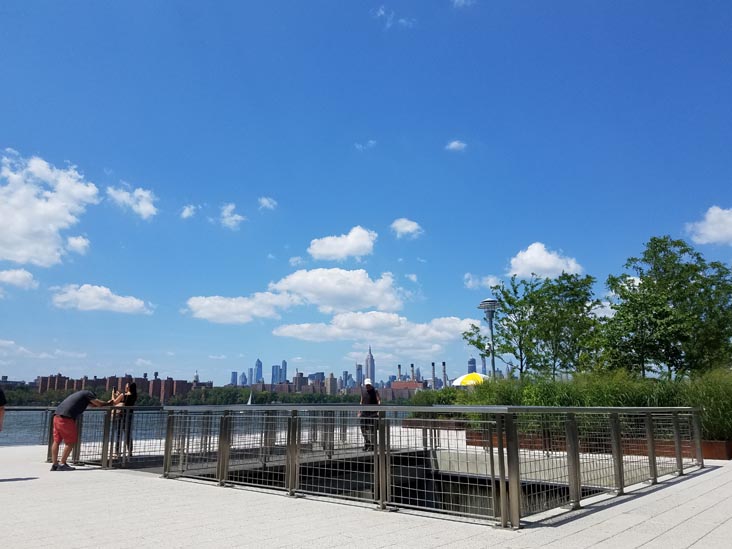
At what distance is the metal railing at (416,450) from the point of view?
19.2 feet

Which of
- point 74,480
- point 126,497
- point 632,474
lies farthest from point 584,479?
point 74,480

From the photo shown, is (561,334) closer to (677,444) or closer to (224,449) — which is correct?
(677,444)

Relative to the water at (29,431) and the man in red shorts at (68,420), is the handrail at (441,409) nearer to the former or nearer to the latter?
the man in red shorts at (68,420)

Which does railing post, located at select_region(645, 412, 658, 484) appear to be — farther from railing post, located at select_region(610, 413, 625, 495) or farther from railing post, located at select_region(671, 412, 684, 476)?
railing post, located at select_region(610, 413, 625, 495)

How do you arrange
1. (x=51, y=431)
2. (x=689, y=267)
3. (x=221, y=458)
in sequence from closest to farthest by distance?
1. (x=221, y=458)
2. (x=51, y=431)
3. (x=689, y=267)

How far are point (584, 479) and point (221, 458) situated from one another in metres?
4.99

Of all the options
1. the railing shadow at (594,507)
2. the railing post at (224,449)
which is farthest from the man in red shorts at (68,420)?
the railing shadow at (594,507)

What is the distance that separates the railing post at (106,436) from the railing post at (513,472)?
24.4 feet

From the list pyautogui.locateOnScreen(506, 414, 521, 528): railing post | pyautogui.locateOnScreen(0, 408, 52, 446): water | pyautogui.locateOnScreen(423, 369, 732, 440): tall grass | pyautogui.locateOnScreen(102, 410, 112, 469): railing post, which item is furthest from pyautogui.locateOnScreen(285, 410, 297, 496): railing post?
pyautogui.locateOnScreen(0, 408, 52, 446): water

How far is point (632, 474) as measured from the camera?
7742 millimetres

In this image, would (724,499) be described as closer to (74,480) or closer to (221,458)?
(221,458)

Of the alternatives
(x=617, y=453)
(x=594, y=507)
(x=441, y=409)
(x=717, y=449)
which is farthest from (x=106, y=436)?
(x=717, y=449)

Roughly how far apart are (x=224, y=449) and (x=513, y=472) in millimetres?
4432

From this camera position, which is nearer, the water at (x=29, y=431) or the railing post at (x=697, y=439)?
the railing post at (x=697, y=439)
